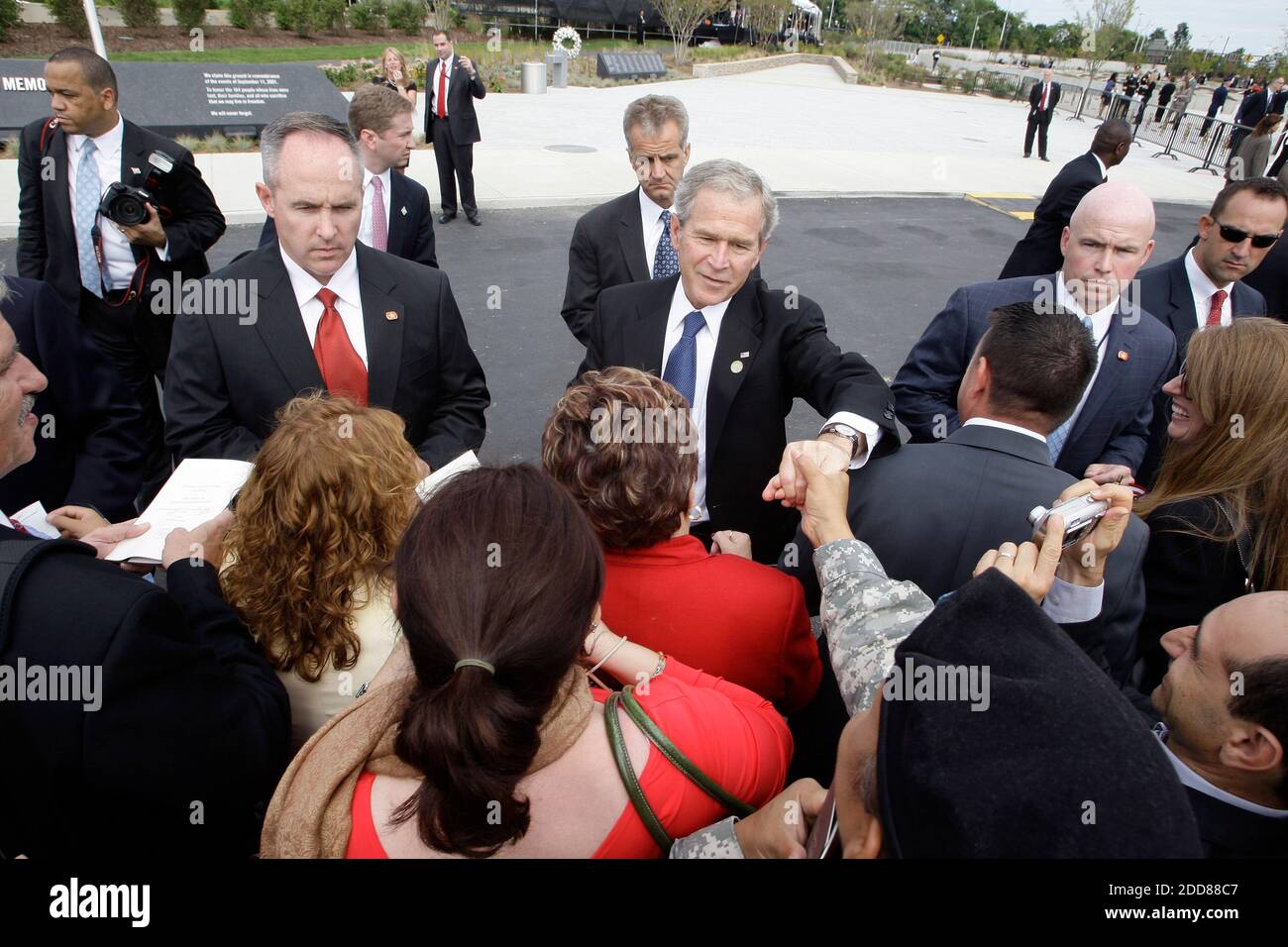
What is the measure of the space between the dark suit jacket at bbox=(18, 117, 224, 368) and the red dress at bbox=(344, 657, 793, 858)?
13.3ft

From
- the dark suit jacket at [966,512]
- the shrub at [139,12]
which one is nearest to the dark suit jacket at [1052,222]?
the dark suit jacket at [966,512]

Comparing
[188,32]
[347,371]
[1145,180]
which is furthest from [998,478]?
[188,32]

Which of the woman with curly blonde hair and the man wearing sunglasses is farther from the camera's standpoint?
the man wearing sunglasses

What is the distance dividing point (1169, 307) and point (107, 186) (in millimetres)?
5604

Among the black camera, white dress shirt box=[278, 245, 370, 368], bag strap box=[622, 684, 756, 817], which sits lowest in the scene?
bag strap box=[622, 684, 756, 817]

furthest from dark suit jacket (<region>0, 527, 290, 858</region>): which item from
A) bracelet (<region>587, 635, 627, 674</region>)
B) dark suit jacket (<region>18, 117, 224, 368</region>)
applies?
dark suit jacket (<region>18, 117, 224, 368</region>)

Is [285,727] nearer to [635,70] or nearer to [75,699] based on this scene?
[75,699]

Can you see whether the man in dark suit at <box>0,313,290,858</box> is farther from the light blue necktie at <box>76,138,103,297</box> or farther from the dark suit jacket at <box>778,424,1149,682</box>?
the light blue necktie at <box>76,138,103,297</box>

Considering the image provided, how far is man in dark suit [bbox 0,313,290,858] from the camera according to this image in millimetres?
1310

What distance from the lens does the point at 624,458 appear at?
1.81 m

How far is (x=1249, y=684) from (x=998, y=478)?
76 cm

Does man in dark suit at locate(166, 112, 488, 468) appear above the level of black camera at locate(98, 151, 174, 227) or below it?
below

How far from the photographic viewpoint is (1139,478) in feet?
12.5

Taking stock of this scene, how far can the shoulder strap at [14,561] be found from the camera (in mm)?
1282
